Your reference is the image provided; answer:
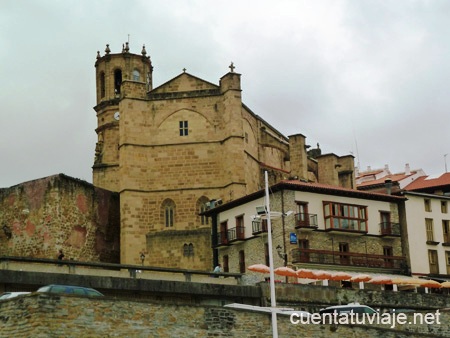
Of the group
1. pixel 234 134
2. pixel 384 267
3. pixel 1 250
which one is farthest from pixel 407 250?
pixel 1 250

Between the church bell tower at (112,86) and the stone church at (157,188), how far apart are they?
895 centimetres

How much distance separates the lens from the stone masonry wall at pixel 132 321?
25516mm

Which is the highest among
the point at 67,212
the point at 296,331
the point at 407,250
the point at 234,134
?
the point at 234,134

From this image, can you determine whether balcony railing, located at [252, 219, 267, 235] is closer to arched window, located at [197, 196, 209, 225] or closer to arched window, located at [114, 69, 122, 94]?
arched window, located at [197, 196, 209, 225]

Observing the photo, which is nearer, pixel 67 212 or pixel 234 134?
pixel 67 212

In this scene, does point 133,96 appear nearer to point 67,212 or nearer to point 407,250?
point 67,212

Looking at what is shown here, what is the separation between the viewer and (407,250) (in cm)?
5244

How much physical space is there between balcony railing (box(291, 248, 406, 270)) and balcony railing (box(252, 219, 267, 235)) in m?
2.47

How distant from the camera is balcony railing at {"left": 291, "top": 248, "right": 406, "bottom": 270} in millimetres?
47656

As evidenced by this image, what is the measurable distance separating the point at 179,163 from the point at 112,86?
1643 centimetres

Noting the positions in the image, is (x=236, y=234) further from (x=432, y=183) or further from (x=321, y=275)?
(x=432, y=183)

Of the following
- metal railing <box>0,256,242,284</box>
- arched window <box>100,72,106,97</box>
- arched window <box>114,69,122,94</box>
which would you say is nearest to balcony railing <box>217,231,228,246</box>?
metal railing <box>0,256,242,284</box>

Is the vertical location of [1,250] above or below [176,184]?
below

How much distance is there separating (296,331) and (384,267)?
2121 cm
